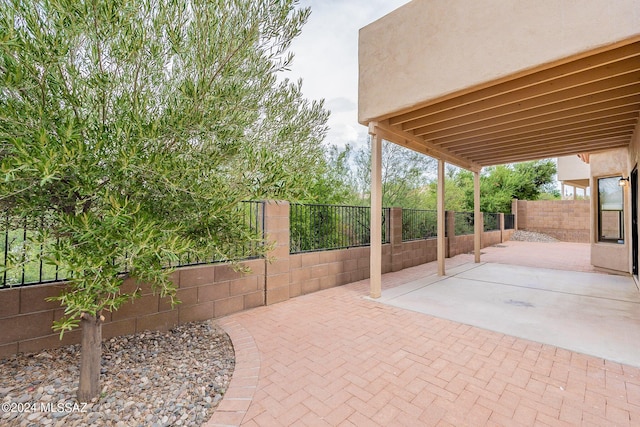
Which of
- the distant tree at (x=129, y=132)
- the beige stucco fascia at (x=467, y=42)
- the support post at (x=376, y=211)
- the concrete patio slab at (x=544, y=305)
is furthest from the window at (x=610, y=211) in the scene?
the distant tree at (x=129, y=132)

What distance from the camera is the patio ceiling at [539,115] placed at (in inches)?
139

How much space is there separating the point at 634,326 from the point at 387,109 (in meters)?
4.40

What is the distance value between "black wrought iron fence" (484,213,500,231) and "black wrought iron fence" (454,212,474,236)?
9.22ft

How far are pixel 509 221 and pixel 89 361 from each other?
1917 cm

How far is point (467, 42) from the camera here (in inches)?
149

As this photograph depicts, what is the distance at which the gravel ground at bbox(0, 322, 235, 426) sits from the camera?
211cm

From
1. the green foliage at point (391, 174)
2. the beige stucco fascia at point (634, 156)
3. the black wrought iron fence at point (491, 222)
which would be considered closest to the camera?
the beige stucco fascia at point (634, 156)

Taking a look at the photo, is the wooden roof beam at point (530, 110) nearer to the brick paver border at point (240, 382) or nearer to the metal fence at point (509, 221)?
the brick paver border at point (240, 382)

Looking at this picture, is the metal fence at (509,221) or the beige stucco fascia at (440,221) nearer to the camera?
the beige stucco fascia at (440,221)

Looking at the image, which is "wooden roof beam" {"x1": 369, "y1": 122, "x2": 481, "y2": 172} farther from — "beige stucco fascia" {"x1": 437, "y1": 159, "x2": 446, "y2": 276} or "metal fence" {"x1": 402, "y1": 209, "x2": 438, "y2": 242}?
"metal fence" {"x1": 402, "y1": 209, "x2": 438, "y2": 242}

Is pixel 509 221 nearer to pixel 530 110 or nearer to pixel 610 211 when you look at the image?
pixel 610 211

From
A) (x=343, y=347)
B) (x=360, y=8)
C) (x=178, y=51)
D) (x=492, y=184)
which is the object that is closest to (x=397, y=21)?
(x=360, y=8)

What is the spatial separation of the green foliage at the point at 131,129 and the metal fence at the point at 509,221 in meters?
17.3

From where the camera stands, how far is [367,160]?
913cm
